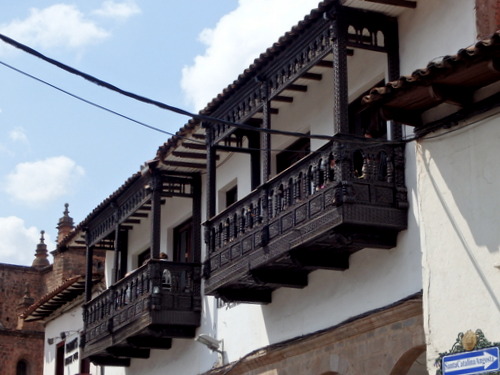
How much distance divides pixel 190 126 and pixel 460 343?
8.78m

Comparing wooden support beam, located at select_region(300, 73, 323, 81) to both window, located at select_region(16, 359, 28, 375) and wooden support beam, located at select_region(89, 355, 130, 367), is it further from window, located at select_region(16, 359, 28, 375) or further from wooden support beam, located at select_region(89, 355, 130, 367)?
window, located at select_region(16, 359, 28, 375)

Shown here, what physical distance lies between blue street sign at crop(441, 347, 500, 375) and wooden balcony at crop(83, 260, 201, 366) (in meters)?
9.10

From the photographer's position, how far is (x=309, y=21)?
15.3m

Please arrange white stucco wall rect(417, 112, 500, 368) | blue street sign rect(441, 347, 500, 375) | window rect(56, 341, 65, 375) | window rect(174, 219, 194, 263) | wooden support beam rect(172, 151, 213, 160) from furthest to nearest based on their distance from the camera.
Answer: window rect(56, 341, 65, 375), window rect(174, 219, 194, 263), wooden support beam rect(172, 151, 213, 160), white stucco wall rect(417, 112, 500, 368), blue street sign rect(441, 347, 500, 375)

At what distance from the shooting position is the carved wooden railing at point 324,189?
46.2ft

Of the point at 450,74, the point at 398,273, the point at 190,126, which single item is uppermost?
the point at 190,126

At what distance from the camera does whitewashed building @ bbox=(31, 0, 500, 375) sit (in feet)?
37.6

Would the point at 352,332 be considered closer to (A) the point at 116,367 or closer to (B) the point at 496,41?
(B) the point at 496,41

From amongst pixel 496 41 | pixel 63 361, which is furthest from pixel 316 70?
pixel 63 361

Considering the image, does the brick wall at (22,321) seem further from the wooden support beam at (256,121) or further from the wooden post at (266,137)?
the wooden post at (266,137)

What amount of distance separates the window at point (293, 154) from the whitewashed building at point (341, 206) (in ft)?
0.07

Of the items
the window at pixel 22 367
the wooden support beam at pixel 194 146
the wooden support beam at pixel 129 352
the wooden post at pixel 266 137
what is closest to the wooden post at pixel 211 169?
the wooden support beam at pixel 194 146

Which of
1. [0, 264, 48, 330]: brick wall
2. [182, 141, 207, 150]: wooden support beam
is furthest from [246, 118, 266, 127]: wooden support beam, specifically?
[0, 264, 48, 330]: brick wall

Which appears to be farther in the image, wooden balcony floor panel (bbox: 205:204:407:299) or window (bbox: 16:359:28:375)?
window (bbox: 16:359:28:375)
